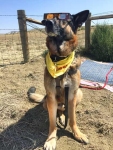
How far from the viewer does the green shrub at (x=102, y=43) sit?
20.2ft

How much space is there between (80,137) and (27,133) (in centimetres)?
68

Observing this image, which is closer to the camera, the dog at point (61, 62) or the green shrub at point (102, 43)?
the dog at point (61, 62)

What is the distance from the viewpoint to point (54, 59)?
2.53 meters

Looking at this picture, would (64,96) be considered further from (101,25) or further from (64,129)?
(101,25)

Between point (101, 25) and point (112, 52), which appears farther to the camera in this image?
point (101, 25)

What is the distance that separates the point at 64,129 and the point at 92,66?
98.4 inches

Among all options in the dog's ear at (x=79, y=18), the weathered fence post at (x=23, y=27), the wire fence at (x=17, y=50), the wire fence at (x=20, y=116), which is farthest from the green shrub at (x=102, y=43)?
the dog's ear at (x=79, y=18)

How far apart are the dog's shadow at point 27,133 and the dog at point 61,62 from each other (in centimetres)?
15

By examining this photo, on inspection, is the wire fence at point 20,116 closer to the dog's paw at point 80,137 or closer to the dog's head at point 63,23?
the dog's paw at point 80,137

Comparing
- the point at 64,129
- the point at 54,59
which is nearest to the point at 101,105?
the point at 64,129

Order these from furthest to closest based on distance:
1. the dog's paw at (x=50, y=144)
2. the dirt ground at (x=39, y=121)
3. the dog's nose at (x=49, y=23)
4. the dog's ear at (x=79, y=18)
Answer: the dirt ground at (x=39, y=121), the dog's paw at (x=50, y=144), the dog's ear at (x=79, y=18), the dog's nose at (x=49, y=23)

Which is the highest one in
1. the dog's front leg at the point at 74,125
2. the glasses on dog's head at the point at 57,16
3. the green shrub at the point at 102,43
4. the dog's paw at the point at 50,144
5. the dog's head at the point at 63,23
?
the glasses on dog's head at the point at 57,16

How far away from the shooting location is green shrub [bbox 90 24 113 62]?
6.14 meters

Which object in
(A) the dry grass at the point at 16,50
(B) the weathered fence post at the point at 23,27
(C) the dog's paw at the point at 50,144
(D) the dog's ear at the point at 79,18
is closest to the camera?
(D) the dog's ear at the point at 79,18
